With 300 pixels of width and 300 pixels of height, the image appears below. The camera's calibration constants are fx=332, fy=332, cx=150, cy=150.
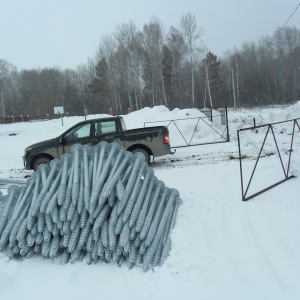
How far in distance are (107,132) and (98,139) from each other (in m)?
0.41

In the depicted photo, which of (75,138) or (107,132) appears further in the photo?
(107,132)

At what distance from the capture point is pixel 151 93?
5222 centimetres

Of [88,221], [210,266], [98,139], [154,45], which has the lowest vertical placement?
[210,266]

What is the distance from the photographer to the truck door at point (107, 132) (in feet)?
35.7

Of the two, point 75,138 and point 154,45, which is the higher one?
point 154,45

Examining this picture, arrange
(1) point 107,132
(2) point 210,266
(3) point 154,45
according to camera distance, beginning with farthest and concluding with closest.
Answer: (3) point 154,45
(1) point 107,132
(2) point 210,266

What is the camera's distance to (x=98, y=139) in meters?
10.8

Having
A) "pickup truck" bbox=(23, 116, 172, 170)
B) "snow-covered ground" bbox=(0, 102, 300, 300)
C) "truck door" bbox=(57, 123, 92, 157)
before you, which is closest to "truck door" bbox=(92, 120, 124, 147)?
"pickup truck" bbox=(23, 116, 172, 170)

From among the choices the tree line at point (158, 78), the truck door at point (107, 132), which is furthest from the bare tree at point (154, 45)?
the truck door at point (107, 132)

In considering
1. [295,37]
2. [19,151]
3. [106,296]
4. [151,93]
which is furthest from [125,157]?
[295,37]

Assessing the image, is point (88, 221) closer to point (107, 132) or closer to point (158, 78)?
point (107, 132)

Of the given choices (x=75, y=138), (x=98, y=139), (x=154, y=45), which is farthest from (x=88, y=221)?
(x=154, y=45)

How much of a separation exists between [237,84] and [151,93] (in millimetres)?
18014

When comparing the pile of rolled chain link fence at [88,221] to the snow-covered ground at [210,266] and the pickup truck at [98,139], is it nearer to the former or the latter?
the snow-covered ground at [210,266]
